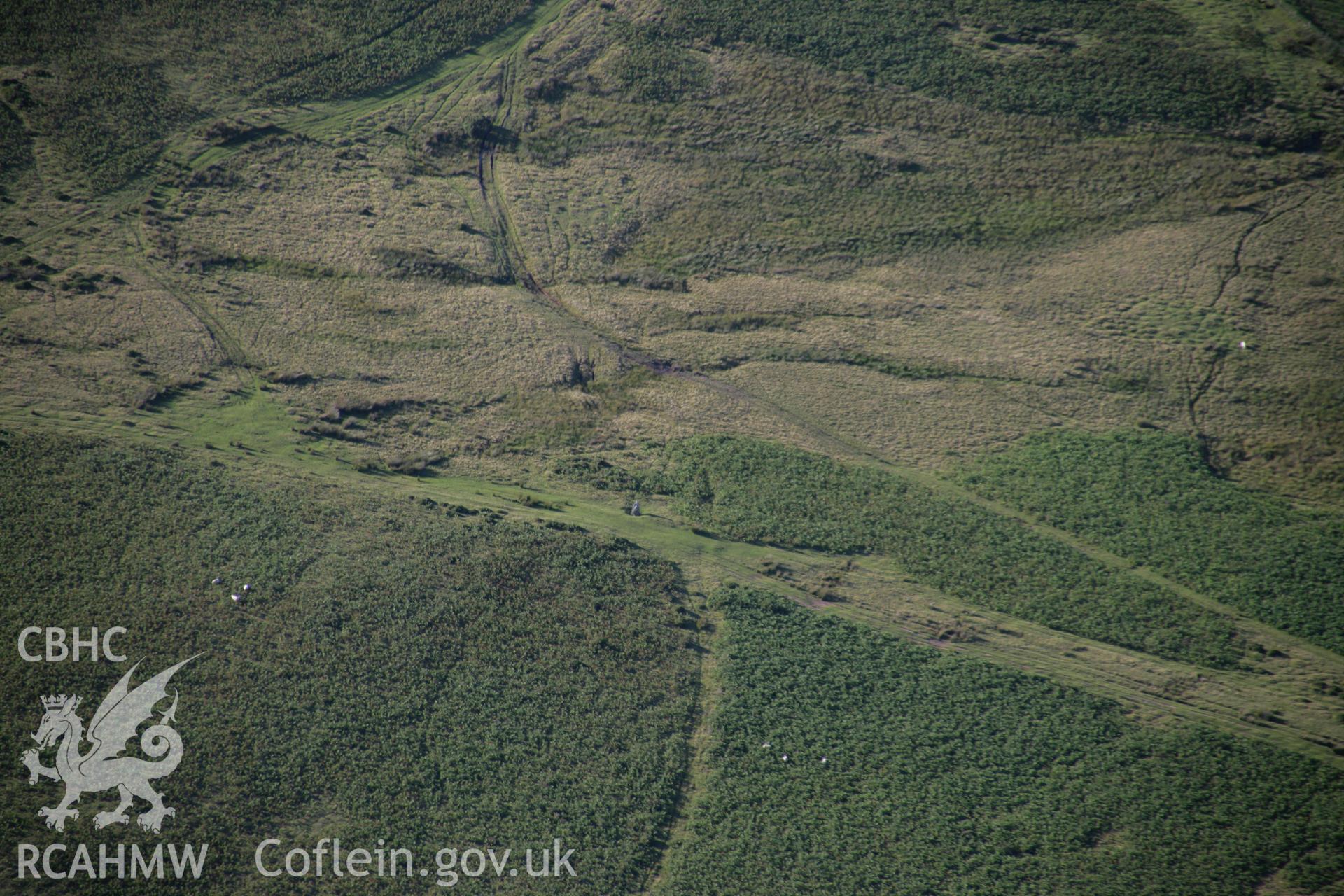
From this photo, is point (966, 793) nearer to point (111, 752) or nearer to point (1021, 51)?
point (111, 752)

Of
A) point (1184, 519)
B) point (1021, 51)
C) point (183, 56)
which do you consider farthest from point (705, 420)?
point (183, 56)

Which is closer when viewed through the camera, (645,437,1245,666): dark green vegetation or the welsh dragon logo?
the welsh dragon logo

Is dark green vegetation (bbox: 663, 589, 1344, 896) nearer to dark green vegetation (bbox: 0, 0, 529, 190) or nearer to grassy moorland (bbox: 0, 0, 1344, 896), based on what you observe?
grassy moorland (bbox: 0, 0, 1344, 896)

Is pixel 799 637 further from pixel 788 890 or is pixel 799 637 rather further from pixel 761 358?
pixel 761 358
